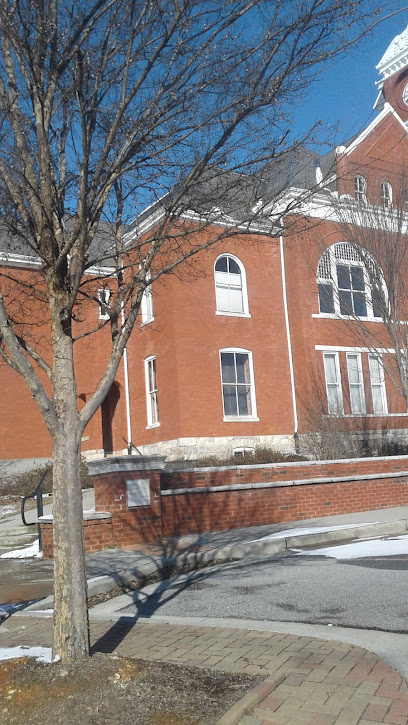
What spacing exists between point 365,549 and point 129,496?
3.55 meters

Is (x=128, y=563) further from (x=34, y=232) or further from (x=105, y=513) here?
(x=34, y=232)

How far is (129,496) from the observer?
1068 centimetres

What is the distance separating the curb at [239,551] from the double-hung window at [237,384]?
9.95 metres

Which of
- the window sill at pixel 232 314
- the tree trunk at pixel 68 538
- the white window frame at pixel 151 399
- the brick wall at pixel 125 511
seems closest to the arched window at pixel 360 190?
the window sill at pixel 232 314

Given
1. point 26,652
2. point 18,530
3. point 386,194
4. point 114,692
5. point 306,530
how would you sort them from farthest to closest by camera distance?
point 386,194 < point 18,530 < point 306,530 < point 26,652 < point 114,692

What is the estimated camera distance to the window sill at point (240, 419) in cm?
2083

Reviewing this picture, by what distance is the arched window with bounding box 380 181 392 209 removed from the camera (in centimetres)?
1755

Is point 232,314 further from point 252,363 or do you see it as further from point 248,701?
point 248,701

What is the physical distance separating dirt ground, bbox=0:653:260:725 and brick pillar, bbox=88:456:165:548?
5.98 meters

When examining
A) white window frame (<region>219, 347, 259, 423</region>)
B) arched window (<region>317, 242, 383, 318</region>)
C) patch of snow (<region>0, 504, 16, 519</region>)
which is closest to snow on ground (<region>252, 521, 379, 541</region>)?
arched window (<region>317, 242, 383, 318</region>)

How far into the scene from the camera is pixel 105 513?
34.4 ft

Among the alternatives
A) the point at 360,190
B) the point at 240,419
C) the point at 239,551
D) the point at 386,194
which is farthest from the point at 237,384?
the point at 239,551

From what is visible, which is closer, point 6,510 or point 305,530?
point 305,530

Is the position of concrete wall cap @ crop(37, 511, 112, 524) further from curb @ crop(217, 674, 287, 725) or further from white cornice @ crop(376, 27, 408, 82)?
white cornice @ crop(376, 27, 408, 82)
